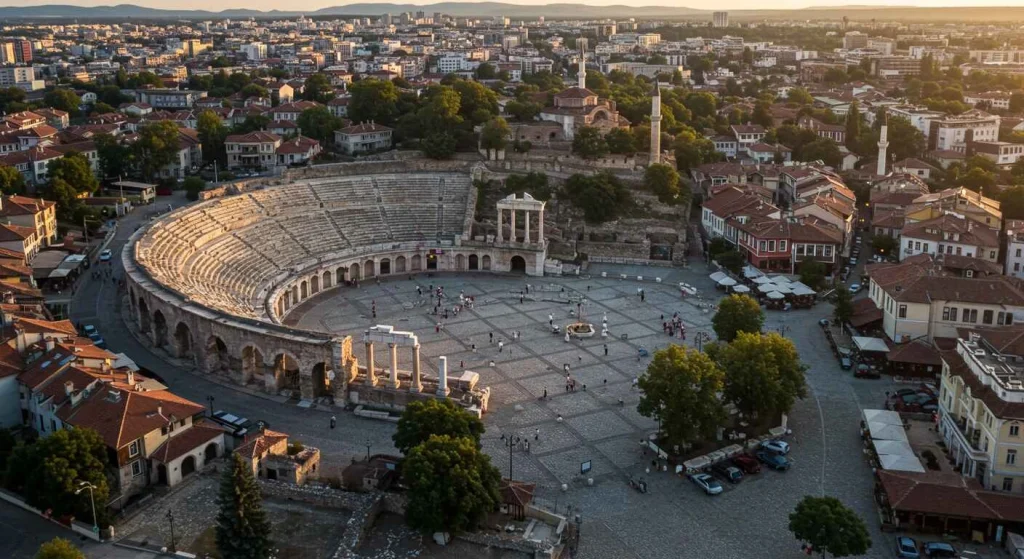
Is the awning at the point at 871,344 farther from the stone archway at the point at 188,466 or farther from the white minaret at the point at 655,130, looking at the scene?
the stone archway at the point at 188,466

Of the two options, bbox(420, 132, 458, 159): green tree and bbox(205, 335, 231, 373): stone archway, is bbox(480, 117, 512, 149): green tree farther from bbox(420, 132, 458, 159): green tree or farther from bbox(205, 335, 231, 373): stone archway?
bbox(205, 335, 231, 373): stone archway

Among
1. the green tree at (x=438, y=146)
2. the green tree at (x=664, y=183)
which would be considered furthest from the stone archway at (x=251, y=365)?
the green tree at (x=664, y=183)

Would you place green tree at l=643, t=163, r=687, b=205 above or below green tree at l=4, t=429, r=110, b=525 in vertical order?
above

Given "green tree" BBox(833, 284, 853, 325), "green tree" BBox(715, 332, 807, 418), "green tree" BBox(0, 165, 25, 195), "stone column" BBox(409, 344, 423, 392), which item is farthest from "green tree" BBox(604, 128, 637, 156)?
"green tree" BBox(0, 165, 25, 195)

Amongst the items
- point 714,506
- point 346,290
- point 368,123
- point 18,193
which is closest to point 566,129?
point 368,123

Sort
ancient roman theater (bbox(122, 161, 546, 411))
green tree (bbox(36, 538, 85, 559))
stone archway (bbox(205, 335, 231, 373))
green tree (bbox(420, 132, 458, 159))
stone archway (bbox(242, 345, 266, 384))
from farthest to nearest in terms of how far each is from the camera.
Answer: green tree (bbox(420, 132, 458, 159)) < stone archway (bbox(205, 335, 231, 373)) < stone archway (bbox(242, 345, 266, 384)) < ancient roman theater (bbox(122, 161, 546, 411)) < green tree (bbox(36, 538, 85, 559))

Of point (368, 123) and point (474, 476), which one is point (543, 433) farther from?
point (368, 123)

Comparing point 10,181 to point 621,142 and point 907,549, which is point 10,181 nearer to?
point 621,142
